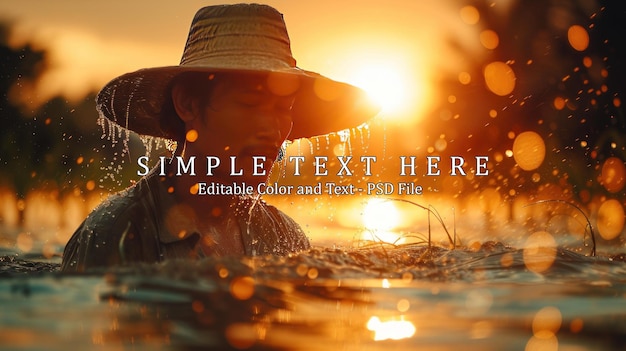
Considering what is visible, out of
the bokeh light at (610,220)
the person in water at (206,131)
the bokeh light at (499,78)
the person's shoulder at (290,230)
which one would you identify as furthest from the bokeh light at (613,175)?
the person in water at (206,131)

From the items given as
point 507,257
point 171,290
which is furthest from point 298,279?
point 507,257

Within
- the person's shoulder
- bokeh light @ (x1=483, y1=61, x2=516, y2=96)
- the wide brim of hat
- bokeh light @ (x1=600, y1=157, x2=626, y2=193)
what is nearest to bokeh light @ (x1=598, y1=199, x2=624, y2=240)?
bokeh light @ (x1=600, y1=157, x2=626, y2=193)

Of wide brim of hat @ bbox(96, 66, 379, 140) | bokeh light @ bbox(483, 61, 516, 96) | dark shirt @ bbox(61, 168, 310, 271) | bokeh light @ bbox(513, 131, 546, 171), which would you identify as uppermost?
bokeh light @ bbox(483, 61, 516, 96)

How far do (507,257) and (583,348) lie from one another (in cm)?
151

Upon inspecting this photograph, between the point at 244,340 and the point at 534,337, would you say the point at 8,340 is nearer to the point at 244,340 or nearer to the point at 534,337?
the point at 244,340

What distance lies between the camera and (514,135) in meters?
11.7

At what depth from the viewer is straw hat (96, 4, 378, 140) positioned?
3.93 metres

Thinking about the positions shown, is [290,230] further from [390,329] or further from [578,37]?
[578,37]

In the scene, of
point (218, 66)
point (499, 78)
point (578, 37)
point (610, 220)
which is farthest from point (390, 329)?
point (499, 78)

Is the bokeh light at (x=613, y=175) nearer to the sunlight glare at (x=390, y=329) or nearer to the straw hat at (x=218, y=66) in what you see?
the straw hat at (x=218, y=66)

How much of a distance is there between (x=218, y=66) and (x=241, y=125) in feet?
1.09

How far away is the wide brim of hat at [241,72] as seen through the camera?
13.1 ft

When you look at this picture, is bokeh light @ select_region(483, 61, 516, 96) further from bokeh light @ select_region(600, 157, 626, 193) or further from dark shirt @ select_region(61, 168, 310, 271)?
dark shirt @ select_region(61, 168, 310, 271)

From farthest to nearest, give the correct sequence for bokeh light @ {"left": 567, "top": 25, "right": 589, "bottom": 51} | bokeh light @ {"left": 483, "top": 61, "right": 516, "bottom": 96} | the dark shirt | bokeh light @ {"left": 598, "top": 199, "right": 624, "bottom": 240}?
bokeh light @ {"left": 483, "top": 61, "right": 516, "bottom": 96}, bokeh light @ {"left": 567, "top": 25, "right": 589, "bottom": 51}, bokeh light @ {"left": 598, "top": 199, "right": 624, "bottom": 240}, the dark shirt
